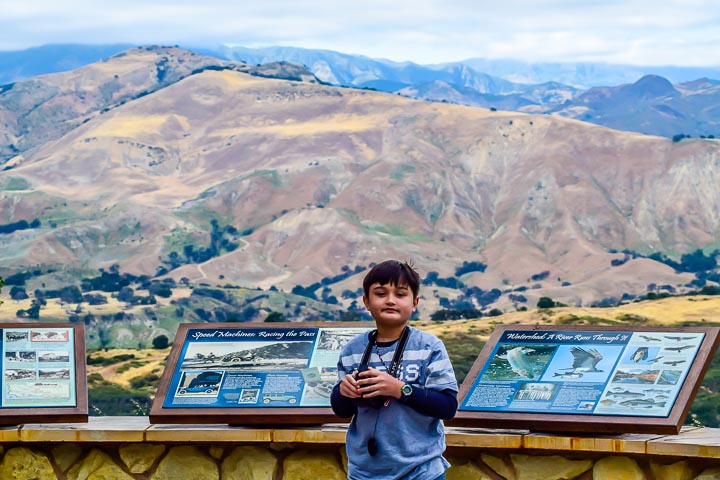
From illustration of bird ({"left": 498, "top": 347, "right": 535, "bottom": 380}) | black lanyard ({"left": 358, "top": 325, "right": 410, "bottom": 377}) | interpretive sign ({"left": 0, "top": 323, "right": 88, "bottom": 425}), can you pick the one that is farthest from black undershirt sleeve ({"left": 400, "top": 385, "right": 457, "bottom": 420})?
interpretive sign ({"left": 0, "top": 323, "right": 88, "bottom": 425})

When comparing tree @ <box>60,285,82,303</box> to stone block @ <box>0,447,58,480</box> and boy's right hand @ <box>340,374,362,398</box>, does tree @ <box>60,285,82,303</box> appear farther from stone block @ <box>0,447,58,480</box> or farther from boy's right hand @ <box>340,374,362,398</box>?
boy's right hand @ <box>340,374,362,398</box>

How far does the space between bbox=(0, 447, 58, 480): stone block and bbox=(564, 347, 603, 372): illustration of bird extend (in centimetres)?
382

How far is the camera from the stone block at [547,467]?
8.03 m

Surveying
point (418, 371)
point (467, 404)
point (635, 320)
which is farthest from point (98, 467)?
point (635, 320)

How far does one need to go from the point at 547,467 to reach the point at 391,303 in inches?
90.8

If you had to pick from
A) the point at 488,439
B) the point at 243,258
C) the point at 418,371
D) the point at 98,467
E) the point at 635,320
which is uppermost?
the point at 418,371

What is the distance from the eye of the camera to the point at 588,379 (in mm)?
8117

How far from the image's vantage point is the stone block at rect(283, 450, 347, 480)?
856 cm

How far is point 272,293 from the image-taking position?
157m

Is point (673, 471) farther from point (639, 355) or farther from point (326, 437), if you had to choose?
point (326, 437)

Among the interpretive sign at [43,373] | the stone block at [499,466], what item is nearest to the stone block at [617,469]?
the stone block at [499,466]

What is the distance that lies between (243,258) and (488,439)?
18292cm

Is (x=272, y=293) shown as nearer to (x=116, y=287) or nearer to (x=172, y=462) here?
(x=116, y=287)

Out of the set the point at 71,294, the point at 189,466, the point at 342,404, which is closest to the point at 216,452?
the point at 189,466
